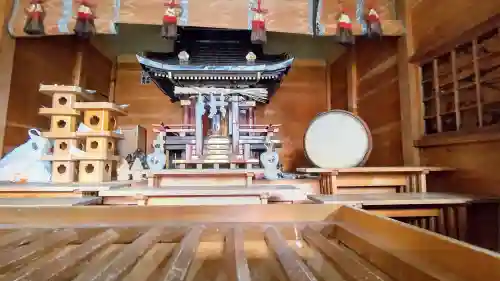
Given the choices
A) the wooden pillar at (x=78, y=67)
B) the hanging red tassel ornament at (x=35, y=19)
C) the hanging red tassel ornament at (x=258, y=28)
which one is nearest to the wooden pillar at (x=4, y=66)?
the hanging red tassel ornament at (x=35, y=19)

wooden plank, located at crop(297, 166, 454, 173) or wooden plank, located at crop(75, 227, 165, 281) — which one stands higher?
wooden plank, located at crop(297, 166, 454, 173)

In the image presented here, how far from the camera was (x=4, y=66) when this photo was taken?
243 cm

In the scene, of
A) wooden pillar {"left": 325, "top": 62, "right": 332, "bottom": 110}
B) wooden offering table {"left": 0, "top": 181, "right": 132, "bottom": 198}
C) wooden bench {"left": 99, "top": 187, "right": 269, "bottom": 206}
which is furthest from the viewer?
wooden pillar {"left": 325, "top": 62, "right": 332, "bottom": 110}

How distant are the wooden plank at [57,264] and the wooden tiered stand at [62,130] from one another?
180 cm

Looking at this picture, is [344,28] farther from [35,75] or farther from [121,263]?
[35,75]

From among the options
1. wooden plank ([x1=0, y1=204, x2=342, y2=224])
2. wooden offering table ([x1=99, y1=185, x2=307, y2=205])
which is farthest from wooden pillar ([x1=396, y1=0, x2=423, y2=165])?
wooden plank ([x1=0, y1=204, x2=342, y2=224])

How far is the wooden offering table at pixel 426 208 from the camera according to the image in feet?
5.29

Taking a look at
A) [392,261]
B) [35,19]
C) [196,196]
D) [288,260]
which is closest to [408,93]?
[196,196]

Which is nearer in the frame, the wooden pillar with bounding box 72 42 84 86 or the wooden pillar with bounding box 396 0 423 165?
the wooden pillar with bounding box 396 0 423 165

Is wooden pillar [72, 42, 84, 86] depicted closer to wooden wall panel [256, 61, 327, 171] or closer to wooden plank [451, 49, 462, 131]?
wooden wall panel [256, 61, 327, 171]

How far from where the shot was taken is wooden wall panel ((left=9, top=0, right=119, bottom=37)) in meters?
2.41

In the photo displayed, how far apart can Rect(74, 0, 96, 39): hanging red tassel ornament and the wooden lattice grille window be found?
2597 mm

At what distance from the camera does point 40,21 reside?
237 centimetres

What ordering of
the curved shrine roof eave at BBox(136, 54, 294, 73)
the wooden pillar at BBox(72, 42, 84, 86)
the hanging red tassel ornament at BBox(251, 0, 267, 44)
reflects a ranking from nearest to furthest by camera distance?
the hanging red tassel ornament at BBox(251, 0, 267, 44)
the curved shrine roof eave at BBox(136, 54, 294, 73)
the wooden pillar at BBox(72, 42, 84, 86)
